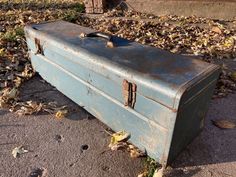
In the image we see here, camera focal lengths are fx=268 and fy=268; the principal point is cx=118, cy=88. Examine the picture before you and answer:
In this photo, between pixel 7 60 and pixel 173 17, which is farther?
pixel 173 17

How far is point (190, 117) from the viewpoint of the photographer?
1919mm

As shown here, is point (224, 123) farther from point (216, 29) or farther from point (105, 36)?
point (216, 29)

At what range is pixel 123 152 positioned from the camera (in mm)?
2186

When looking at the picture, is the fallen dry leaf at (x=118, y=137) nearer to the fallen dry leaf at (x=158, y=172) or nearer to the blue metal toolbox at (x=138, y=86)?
the blue metal toolbox at (x=138, y=86)

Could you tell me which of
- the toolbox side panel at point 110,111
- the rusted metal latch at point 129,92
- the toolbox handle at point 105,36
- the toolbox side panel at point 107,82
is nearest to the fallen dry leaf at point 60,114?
the toolbox side panel at point 110,111

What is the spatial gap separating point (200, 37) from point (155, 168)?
2933 mm

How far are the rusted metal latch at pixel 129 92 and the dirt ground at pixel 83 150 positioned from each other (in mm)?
494

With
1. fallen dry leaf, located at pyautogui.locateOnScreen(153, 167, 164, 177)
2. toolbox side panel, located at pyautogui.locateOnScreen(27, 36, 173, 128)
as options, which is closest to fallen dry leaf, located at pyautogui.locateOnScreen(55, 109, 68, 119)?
toolbox side panel, located at pyautogui.locateOnScreen(27, 36, 173, 128)

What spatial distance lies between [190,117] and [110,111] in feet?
2.10

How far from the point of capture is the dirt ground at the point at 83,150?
2033 mm

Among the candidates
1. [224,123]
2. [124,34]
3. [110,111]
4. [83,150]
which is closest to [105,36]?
[110,111]

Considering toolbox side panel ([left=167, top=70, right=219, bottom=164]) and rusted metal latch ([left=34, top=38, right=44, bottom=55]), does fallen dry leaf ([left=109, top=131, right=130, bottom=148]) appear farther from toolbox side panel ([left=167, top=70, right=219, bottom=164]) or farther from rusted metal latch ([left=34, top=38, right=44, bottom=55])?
rusted metal latch ([left=34, top=38, right=44, bottom=55])

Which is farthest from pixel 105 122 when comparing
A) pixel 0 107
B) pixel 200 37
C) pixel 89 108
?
pixel 200 37

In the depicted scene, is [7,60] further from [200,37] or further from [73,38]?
[200,37]
